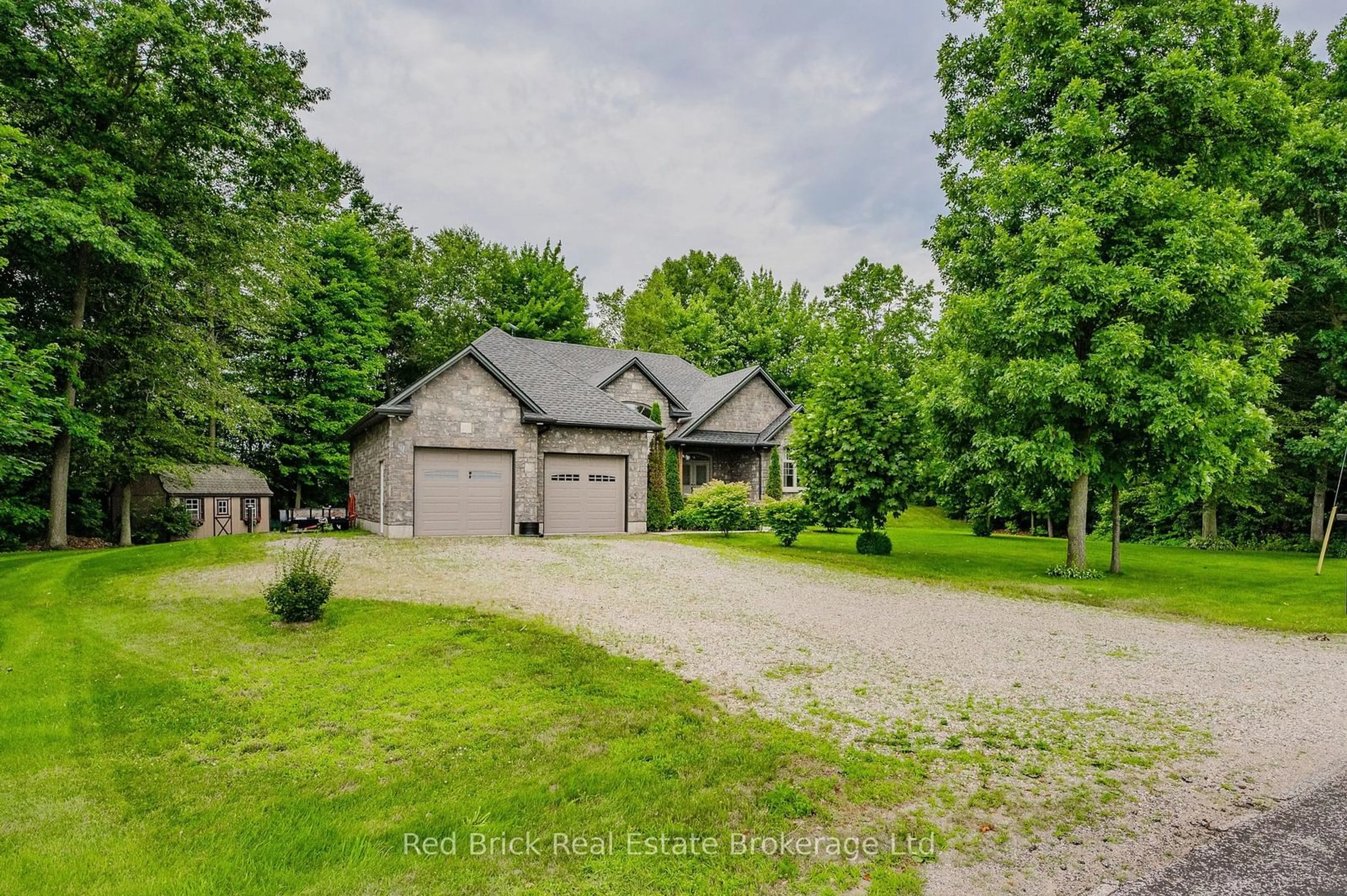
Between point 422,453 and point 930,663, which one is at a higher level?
point 422,453

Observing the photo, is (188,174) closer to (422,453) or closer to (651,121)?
(422,453)

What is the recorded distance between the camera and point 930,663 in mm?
6684

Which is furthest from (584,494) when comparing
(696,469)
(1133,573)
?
(1133,573)

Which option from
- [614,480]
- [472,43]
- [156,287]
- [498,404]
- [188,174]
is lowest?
[614,480]

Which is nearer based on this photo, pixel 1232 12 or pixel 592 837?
pixel 592 837

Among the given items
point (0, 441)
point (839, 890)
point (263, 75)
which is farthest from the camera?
point (263, 75)

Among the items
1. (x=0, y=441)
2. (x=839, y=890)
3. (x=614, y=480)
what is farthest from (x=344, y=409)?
(x=839, y=890)

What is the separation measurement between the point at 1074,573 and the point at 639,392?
1716 centimetres

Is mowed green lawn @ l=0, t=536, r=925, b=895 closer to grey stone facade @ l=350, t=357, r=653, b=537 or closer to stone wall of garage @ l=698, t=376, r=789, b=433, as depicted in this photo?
grey stone facade @ l=350, t=357, r=653, b=537

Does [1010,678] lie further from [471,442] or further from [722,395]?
[722,395]

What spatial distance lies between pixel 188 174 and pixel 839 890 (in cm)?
2055

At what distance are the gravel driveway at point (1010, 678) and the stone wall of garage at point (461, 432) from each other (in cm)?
564

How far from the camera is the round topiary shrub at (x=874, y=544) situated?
16.4 metres

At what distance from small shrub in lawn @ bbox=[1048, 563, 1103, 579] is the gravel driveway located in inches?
128
